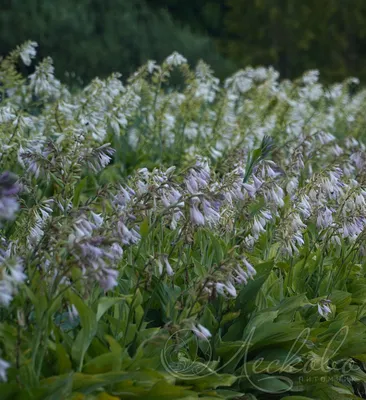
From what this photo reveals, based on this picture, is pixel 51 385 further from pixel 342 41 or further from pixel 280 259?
pixel 342 41

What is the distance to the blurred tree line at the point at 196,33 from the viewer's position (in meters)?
12.3

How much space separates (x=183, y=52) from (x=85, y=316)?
10.8 meters

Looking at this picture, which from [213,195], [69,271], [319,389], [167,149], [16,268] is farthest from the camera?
[167,149]

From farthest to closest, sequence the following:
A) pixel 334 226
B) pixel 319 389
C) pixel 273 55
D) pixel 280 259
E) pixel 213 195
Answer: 1. pixel 273 55
2. pixel 280 259
3. pixel 334 226
4. pixel 319 389
5. pixel 213 195

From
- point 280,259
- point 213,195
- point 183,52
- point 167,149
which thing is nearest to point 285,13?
point 183,52

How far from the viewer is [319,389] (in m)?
3.79

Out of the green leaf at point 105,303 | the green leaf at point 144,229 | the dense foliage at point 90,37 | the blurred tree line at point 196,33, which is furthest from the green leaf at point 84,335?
the blurred tree line at point 196,33

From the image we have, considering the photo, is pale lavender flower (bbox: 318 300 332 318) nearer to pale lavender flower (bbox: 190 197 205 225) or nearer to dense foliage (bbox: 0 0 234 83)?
pale lavender flower (bbox: 190 197 205 225)

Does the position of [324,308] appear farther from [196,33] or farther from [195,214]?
[196,33]

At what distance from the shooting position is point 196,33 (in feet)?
61.7

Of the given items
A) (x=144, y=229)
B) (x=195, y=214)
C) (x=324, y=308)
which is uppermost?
(x=195, y=214)

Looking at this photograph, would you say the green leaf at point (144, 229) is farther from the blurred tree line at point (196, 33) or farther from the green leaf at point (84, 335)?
the blurred tree line at point (196, 33)

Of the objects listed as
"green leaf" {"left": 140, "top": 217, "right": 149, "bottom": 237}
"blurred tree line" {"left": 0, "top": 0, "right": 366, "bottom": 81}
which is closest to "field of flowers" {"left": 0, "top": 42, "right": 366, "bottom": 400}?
"green leaf" {"left": 140, "top": 217, "right": 149, "bottom": 237}

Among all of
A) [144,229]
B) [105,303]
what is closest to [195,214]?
[144,229]
